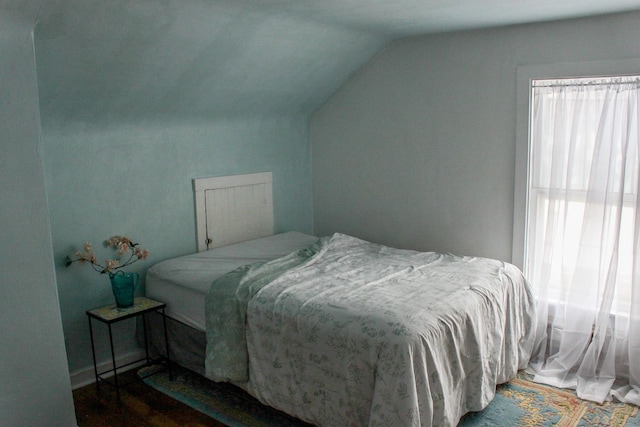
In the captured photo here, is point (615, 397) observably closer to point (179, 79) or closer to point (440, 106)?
point (440, 106)

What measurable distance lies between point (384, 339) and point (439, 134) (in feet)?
6.16

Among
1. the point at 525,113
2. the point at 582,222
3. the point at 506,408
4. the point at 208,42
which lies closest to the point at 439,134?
the point at 525,113

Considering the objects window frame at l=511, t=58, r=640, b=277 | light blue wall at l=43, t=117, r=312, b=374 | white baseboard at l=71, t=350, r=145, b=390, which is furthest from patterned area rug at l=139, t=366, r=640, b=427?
window frame at l=511, t=58, r=640, b=277

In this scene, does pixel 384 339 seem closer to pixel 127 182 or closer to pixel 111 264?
pixel 111 264

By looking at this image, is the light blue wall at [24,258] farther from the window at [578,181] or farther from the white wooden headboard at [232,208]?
the window at [578,181]

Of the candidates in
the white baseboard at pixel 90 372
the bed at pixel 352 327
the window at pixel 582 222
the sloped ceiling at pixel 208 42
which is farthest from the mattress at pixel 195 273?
the window at pixel 582 222

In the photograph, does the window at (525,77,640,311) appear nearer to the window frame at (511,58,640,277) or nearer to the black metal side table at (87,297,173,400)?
the window frame at (511,58,640,277)

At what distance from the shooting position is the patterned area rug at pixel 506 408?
2.83m

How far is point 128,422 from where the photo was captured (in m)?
2.91

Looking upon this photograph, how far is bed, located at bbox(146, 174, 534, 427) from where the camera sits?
243cm

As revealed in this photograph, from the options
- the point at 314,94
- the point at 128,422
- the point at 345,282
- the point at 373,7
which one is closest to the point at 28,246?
the point at 128,422

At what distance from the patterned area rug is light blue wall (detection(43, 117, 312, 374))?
70cm

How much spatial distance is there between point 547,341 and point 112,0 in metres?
3.09

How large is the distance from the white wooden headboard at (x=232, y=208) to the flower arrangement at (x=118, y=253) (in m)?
0.51
